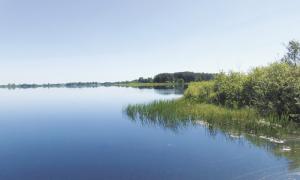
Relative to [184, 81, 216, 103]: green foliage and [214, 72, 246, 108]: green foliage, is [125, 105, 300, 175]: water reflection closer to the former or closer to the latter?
[214, 72, 246, 108]: green foliage

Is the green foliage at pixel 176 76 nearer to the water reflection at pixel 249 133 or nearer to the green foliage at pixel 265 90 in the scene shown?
the green foliage at pixel 265 90

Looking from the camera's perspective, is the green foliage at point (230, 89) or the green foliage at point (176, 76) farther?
the green foliage at point (176, 76)

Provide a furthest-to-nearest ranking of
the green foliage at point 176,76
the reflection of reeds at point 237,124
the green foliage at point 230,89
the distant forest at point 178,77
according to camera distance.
→ the green foliage at point 176,76 < the distant forest at point 178,77 < the green foliage at point 230,89 < the reflection of reeds at point 237,124

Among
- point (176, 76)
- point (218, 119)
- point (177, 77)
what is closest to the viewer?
point (218, 119)

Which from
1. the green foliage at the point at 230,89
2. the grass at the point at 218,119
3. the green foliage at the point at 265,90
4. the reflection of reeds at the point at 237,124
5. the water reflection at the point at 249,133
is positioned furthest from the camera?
the green foliage at the point at 230,89

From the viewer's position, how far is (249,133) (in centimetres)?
1424

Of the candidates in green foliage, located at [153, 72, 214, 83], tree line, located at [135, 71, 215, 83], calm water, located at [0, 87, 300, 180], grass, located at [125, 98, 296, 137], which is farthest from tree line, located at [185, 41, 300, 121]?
green foliage, located at [153, 72, 214, 83]

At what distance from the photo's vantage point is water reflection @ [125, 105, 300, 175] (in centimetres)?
1045

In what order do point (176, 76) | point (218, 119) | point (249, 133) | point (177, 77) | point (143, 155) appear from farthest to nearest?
point (176, 76) < point (177, 77) < point (218, 119) < point (249, 133) < point (143, 155)

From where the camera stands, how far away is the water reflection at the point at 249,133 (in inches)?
412

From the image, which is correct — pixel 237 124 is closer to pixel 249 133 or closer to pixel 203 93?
pixel 249 133

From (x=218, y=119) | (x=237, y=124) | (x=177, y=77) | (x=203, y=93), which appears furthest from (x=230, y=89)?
(x=177, y=77)

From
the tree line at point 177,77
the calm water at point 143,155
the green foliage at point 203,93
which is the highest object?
the tree line at point 177,77

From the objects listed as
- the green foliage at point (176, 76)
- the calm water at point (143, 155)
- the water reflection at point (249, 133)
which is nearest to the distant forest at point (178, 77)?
the green foliage at point (176, 76)
